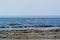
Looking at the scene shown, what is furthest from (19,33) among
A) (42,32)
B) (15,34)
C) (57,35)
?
(57,35)

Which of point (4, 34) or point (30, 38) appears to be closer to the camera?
point (30, 38)

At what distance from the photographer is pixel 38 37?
3.23 metres

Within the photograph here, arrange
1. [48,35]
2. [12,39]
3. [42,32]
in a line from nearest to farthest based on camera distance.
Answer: [12,39], [48,35], [42,32]

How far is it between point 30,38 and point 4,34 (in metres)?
0.72

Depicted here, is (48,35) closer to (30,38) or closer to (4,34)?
(30,38)

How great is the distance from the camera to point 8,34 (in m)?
3.36

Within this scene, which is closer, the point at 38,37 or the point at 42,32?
the point at 38,37

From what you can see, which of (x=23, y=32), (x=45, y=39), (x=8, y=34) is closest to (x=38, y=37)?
(x=45, y=39)

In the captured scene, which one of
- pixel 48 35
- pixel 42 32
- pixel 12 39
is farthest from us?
pixel 42 32

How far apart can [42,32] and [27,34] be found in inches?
18.3

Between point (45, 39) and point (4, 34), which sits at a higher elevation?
point (4, 34)

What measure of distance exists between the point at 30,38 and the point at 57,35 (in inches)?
28.1

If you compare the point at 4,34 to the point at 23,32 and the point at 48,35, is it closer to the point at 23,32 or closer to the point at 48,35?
the point at 23,32

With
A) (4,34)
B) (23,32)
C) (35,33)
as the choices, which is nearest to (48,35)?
(35,33)
